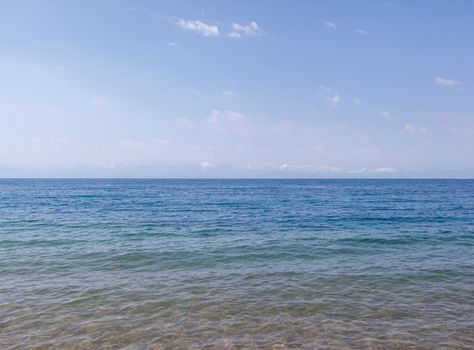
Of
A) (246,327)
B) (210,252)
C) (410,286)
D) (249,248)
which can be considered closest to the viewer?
(246,327)

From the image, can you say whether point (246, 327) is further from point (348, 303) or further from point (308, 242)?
point (308, 242)

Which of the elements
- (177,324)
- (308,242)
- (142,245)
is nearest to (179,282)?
(177,324)

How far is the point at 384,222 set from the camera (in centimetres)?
3316

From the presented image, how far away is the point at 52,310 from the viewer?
11086 millimetres

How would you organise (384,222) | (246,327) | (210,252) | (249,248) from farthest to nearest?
(384,222), (249,248), (210,252), (246,327)

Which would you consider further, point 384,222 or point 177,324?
point 384,222

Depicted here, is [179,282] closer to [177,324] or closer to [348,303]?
[177,324]

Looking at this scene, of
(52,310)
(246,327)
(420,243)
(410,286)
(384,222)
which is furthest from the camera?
(384,222)

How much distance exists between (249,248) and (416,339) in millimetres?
12630

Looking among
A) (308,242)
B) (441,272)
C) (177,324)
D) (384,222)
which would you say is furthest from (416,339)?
(384,222)

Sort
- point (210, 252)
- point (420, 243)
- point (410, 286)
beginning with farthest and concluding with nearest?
1. point (420, 243)
2. point (210, 252)
3. point (410, 286)

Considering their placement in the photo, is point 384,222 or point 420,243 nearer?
point 420,243

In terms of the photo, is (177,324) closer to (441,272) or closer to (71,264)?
(71,264)

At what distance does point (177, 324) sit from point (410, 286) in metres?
9.31
